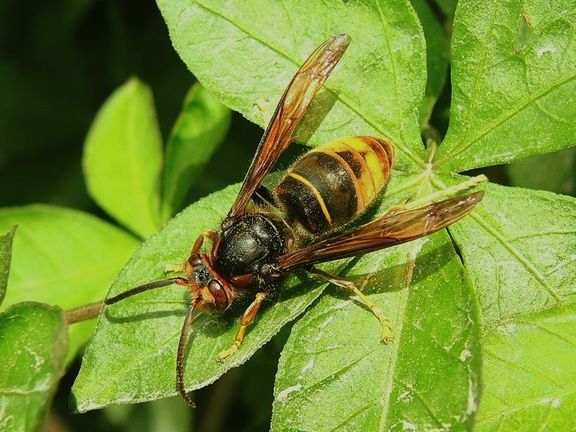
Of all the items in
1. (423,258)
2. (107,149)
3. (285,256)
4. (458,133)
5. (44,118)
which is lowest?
(44,118)

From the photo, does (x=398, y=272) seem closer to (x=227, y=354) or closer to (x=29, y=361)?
(x=227, y=354)

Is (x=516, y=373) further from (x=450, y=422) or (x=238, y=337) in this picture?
(x=238, y=337)

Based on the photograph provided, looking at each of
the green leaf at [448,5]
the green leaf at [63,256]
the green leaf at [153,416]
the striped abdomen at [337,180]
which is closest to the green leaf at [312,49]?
the striped abdomen at [337,180]

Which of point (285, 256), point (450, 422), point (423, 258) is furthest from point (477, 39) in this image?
point (450, 422)

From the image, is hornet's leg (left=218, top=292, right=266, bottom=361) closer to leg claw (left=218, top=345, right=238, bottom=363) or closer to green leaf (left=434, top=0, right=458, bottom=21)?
leg claw (left=218, top=345, right=238, bottom=363)

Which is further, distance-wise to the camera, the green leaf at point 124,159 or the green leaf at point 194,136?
the green leaf at point 124,159

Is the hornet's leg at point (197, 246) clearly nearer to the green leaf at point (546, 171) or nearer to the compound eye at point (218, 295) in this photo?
the compound eye at point (218, 295)

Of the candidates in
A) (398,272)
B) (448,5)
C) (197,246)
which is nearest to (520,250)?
(398,272)
